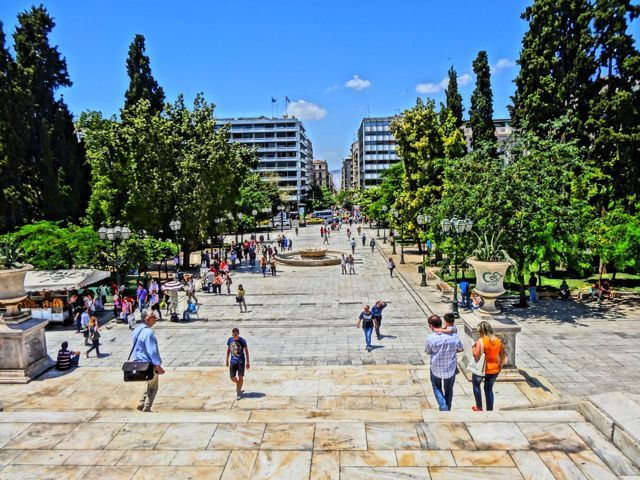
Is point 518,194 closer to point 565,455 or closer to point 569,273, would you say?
point 569,273

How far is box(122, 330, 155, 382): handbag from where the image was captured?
24.7 feet

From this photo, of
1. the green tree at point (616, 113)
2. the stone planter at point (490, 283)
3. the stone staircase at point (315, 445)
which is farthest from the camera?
the green tree at point (616, 113)

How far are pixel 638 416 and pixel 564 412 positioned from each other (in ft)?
3.57

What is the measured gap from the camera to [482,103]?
3947 cm

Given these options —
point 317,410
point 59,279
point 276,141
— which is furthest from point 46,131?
point 276,141

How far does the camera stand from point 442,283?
23.9 metres

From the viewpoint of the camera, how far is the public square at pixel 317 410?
5547mm

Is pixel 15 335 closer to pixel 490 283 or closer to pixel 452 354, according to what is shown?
pixel 452 354

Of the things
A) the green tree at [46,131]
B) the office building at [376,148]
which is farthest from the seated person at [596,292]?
the office building at [376,148]

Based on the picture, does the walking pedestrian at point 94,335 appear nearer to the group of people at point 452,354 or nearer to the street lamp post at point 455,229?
the group of people at point 452,354

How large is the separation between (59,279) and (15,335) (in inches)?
347

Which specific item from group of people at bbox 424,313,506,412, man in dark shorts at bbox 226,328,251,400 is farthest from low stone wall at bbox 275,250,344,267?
group of people at bbox 424,313,506,412

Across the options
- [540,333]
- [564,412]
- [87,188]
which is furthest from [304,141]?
[564,412]

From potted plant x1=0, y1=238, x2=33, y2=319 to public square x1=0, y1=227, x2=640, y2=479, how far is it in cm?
190
